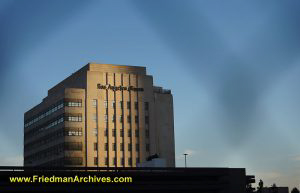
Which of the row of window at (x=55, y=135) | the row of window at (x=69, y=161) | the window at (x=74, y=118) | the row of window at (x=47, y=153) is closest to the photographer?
the row of window at (x=69, y=161)

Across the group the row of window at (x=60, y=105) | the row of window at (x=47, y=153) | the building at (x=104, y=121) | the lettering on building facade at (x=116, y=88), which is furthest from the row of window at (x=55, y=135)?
the lettering on building facade at (x=116, y=88)

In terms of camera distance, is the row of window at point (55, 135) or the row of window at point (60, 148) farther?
the row of window at point (55, 135)

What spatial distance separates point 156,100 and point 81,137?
98.2ft

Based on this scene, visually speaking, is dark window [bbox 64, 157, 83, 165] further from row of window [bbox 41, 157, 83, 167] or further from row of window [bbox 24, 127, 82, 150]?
row of window [bbox 24, 127, 82, 150]

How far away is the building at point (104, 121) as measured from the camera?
6329 inches

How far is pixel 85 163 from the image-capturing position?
6270 inches

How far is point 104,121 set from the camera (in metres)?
169

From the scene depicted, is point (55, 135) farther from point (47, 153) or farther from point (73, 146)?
point (73, 146)

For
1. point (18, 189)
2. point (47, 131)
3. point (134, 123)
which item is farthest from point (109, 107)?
point (18, 189)

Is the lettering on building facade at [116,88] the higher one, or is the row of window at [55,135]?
the lettering on building facade at [116,88]

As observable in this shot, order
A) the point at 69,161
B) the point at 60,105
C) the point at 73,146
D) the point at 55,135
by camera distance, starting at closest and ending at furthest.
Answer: the point at 69,161 < the point at 73,146 < the point at 60,105 < the point at 55,135

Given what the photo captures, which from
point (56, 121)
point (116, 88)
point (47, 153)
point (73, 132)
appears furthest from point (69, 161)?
point (116, 88)

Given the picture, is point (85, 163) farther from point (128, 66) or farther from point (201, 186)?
point (201, 186)

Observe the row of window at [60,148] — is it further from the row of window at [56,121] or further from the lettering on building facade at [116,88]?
the lettering on building facade at [116,88]
